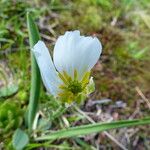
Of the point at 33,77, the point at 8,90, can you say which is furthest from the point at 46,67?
the point at 8,90

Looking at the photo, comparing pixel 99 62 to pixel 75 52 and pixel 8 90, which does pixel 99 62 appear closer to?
pixel 8 90

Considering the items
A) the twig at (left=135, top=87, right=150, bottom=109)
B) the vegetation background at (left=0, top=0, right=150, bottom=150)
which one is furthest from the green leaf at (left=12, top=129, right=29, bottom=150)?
the twig at (left=135, top=87, right=150, bottom=109)

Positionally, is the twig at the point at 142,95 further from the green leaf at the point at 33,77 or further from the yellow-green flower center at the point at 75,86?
the yellow-green flower center at the point at 75,86

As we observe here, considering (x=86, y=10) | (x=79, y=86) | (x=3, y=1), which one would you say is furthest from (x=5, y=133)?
(x=86, y=10)

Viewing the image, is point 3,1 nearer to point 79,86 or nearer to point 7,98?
point 7,98

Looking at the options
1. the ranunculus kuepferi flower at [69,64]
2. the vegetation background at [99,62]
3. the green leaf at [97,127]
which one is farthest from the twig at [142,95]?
the ranunculus kuepferi flower at [69,64]

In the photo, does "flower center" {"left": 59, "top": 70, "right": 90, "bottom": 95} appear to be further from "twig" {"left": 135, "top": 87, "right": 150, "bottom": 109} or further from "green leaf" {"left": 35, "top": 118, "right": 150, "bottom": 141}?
"twig" {"left": 135, "top": 87, "right": 150, "bottom": 109}

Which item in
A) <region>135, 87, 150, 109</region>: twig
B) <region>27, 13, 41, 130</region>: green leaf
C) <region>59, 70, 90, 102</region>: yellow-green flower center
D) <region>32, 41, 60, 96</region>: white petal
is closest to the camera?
<region>32, 41, 60, 96</region>: white petal
